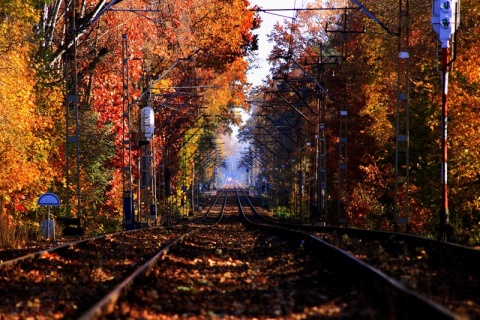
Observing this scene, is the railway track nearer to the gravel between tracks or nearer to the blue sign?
the gravel between tracks

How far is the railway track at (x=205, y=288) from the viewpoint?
885 centimetres

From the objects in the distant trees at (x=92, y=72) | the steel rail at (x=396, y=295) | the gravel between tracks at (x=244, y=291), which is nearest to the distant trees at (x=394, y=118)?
the distant trees at (x=92, y=72)

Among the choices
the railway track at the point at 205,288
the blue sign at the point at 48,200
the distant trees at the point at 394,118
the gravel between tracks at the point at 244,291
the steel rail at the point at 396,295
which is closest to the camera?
the steel rail at the point at 396,295

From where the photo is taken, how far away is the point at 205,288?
11.7 m

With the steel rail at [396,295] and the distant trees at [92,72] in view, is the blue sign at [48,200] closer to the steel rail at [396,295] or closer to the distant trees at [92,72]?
the distant trees at [92,72]

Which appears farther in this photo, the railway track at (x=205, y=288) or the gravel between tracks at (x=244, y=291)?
the gravel between tracks at (x=244, y=291)

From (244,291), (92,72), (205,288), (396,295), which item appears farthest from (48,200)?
(92,72)

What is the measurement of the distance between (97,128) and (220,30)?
14024 mm

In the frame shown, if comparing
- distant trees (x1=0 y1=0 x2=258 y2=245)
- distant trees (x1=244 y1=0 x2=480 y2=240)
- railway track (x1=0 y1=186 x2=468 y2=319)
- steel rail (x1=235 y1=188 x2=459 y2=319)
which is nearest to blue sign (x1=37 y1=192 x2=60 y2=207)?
distant trees (x1=0 y1=0 x2=258 y2=245)

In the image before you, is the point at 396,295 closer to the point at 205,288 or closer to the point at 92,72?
the point at 205,288

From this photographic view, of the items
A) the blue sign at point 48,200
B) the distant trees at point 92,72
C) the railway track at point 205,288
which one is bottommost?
the railway track at point 205,288

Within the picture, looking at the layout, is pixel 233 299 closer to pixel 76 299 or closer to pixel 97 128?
pixel 76 299

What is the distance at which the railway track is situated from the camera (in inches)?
348

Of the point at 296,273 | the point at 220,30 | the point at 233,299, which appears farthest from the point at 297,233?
the point at 220,30
